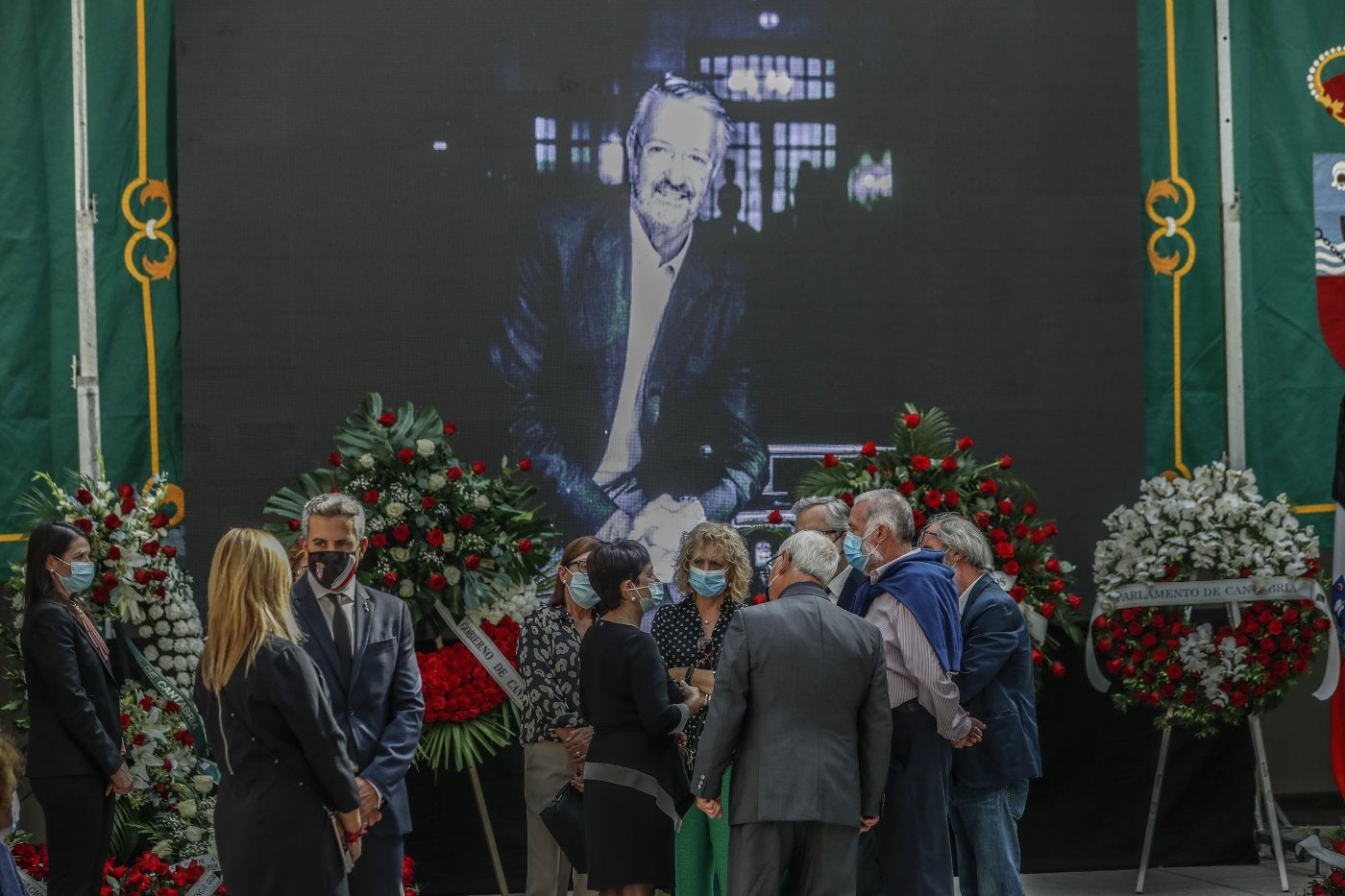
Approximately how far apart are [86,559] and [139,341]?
1.71m

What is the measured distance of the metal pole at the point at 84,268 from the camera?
6.70 metres

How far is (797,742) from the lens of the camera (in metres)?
4.22

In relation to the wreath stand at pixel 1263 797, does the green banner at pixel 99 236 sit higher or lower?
higher

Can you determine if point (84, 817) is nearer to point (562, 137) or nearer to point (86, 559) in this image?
point (86, 559)

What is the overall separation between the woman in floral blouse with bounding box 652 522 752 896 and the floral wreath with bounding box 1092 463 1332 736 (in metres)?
2.05

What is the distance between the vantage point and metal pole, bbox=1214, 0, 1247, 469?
7.17 meters

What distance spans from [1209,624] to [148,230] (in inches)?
195

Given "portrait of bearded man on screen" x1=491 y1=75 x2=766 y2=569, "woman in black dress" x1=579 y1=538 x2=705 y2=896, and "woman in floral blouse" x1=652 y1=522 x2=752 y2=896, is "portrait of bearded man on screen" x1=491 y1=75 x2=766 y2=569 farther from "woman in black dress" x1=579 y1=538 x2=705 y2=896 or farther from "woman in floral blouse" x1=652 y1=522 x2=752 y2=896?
"woman in black dress" x1=579 y1=538 x2=705 y2=896

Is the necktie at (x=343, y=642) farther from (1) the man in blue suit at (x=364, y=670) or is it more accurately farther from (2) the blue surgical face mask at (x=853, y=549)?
(2) the blue surgical face mask at (x=853, y=549)

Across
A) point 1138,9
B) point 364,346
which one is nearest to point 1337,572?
point 1138,9

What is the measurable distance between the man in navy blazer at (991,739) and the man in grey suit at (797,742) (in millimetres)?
641

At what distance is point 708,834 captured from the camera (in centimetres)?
503

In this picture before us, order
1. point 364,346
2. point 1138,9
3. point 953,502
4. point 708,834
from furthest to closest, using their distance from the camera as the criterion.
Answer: point 1138,9, point 364,346, point 953,502, point 708,834

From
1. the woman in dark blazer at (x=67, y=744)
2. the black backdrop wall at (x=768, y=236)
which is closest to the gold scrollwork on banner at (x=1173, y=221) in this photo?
the black backdrop wall at (x=768, y=236)
